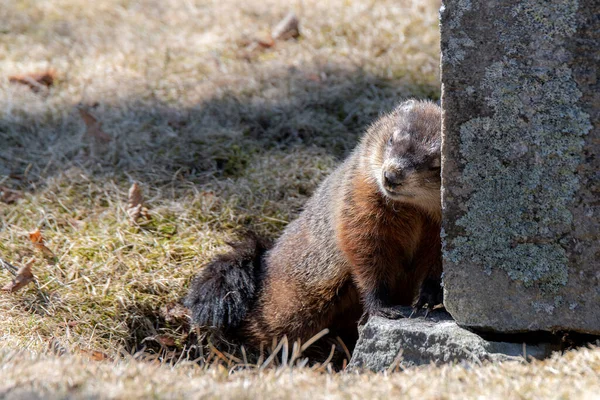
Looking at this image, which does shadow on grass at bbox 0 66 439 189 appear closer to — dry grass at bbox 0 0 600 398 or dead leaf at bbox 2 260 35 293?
dry grass at bbox 0 0 600 398

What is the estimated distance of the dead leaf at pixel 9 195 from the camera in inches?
234

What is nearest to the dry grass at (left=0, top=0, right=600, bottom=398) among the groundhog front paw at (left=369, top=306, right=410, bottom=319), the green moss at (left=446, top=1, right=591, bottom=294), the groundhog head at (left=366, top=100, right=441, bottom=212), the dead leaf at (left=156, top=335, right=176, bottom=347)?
the dead leaf at (left=156, top=335, right=176, bottom=347)

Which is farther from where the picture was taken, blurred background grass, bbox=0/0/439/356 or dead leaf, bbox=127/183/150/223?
dead leaf, bbox=127/183/150/223

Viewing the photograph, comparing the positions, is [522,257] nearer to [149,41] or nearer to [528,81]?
[528,81]

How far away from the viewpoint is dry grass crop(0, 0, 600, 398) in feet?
10.7

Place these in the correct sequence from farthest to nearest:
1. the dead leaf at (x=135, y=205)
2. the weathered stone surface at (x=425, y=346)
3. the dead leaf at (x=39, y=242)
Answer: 1. the dead leaf at (x=135, y=205)
2. the dead leaf at (x=39, y=242)
3. the weathered stone surface at (x=425, y=346)

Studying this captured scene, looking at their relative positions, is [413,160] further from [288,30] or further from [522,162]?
[288,30]

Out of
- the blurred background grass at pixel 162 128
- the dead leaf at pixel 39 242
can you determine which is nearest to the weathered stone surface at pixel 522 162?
the blurred background grass at pixel 162 128

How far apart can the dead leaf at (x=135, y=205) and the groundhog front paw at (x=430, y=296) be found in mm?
2421

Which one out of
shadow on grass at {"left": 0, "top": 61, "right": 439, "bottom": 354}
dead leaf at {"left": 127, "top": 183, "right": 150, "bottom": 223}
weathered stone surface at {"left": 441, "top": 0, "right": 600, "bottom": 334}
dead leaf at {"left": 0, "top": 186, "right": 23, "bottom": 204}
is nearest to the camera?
weathered stone surface at {"left": 441, "top": 0, "right": 600, "bottom": 334}

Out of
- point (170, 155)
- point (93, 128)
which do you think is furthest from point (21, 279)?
point (93, 128)

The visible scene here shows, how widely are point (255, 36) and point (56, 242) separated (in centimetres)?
338

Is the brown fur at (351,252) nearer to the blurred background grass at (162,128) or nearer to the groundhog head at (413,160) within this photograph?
the groundhog head at (413,160)

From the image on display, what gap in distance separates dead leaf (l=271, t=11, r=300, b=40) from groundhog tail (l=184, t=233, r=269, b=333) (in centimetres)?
303
